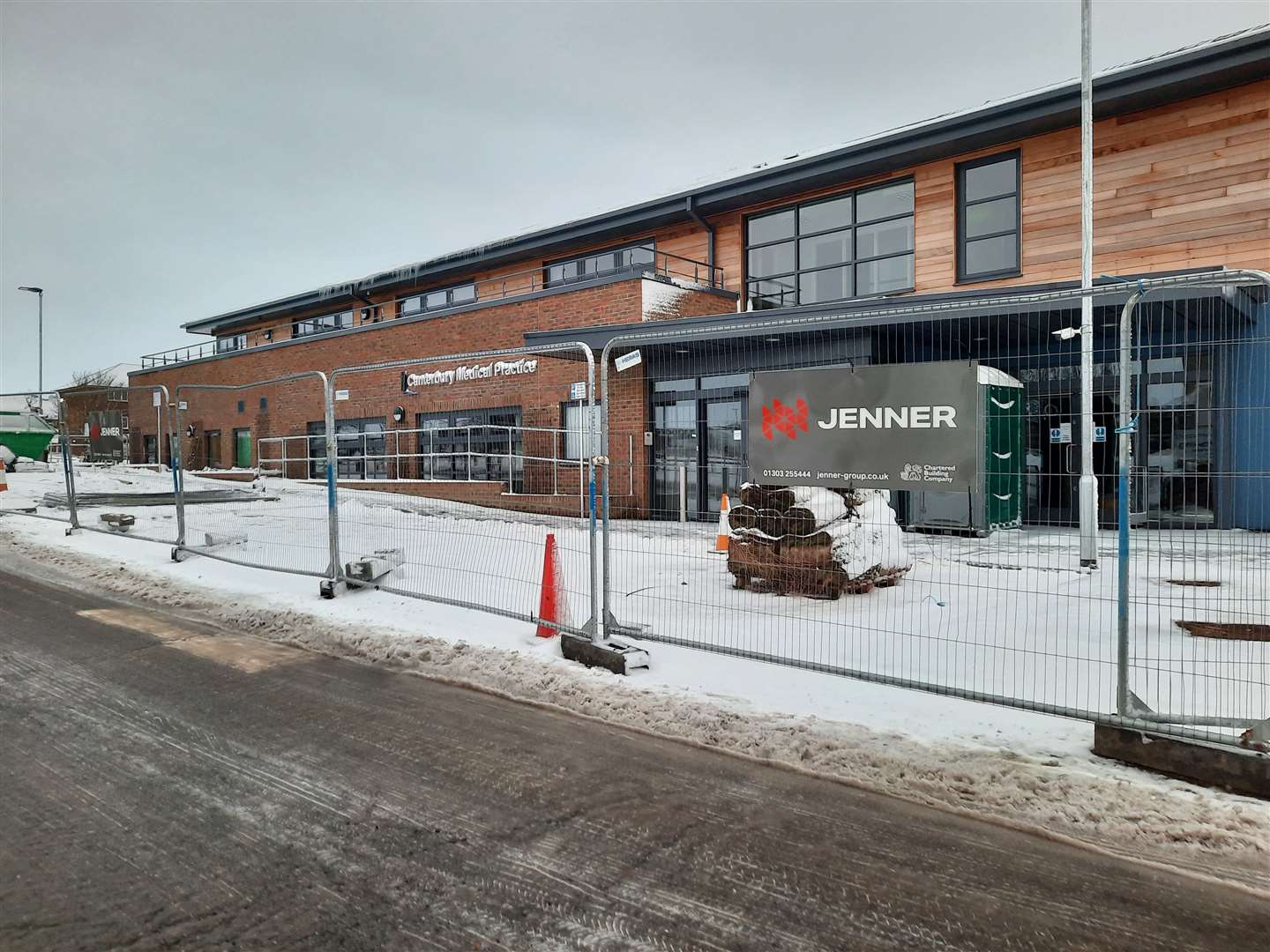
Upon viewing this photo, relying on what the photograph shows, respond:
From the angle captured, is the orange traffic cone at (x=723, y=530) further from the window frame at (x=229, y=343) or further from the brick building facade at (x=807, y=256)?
the window frame at (x=229, y=343)

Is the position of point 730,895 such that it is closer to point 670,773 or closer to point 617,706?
point 670,773

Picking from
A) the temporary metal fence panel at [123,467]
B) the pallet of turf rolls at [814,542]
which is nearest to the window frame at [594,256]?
the temporary metal fence panel at [123,467]

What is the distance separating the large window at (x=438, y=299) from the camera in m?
27.2

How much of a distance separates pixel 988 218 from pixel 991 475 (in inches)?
518

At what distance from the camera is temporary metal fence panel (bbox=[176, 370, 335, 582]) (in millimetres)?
10539

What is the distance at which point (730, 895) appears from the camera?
298 cm

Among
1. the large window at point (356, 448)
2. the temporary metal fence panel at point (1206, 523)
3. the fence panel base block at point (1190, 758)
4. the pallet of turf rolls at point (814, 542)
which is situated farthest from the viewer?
the large window at point (356, 448)

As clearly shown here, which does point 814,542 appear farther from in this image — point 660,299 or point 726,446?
point 660,299

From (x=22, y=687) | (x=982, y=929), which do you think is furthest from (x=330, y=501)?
(x=982, y=929)

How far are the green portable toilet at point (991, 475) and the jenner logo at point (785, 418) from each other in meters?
0.94

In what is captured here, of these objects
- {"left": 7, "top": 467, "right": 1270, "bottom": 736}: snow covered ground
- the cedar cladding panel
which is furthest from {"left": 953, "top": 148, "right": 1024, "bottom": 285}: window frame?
{"left": 7, "top": 467, "right": 1270, "bottom": 736}: snow covered ground

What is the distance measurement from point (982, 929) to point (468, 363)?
20.6 meters

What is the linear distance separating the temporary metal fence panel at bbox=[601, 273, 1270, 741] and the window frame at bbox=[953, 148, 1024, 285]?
313 centimetres

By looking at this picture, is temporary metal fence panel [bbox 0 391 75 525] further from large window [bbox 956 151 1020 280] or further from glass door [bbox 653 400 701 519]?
large window [bbox 956 151 1020 280]
